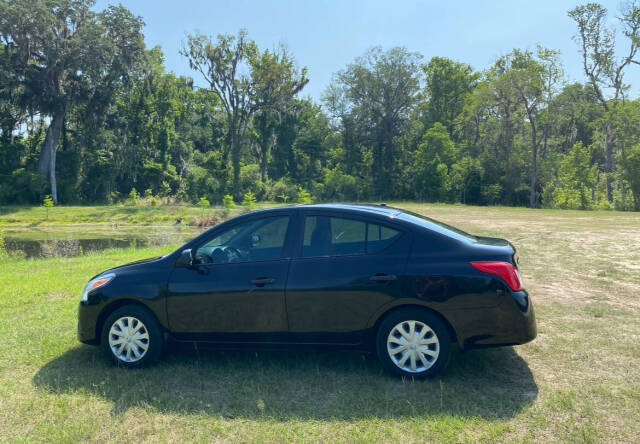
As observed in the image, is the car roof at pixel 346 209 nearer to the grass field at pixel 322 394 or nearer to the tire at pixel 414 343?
the tire at pixel 414 343

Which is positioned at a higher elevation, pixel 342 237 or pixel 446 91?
pixel 446 91

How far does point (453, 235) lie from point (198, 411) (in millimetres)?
2834

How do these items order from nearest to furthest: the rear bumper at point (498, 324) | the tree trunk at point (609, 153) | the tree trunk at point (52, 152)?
the rear bumper at point (498, 324) → the tree trunk at point (52, 152) → the tree trunk at point (609, 153)

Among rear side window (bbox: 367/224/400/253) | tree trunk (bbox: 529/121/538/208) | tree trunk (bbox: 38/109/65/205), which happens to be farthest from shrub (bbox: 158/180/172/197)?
rear side window (bbox: 367/224/400/253)

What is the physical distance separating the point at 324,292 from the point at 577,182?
42.9 m

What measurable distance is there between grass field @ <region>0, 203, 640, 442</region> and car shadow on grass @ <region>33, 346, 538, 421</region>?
0.04 feet

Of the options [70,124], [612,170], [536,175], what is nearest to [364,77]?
[536,175]

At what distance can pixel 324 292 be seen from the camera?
15.2ft

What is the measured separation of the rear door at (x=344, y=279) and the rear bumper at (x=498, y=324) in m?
0.66

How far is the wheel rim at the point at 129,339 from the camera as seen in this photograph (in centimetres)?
501

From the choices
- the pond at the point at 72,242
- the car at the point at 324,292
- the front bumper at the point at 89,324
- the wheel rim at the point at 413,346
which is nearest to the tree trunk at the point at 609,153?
the pond at the point at 72,242

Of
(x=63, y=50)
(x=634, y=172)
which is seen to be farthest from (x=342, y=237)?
(x=63, y=50)

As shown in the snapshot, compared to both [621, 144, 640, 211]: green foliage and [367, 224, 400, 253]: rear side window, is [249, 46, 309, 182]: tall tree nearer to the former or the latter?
[621, 144, 640, 211]: green foliage

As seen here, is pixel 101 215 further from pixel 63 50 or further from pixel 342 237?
pixel 342 237
